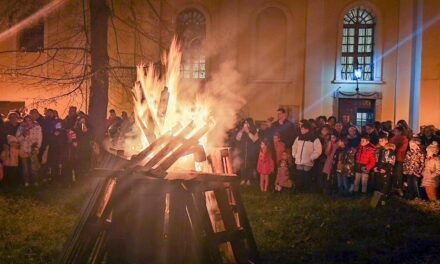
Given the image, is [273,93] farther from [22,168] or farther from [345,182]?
[22,168]

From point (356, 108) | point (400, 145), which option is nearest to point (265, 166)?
point (400, 145)

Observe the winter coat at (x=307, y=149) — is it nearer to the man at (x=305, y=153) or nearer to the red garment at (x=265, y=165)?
the man at (x=305, y=153)

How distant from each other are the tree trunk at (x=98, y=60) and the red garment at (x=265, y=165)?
4310 mm

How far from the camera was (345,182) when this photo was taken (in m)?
11.1

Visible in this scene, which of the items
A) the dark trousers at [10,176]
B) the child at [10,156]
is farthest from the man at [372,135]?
the dark trousers at [10,176]

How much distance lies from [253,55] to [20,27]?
10075 millimetres

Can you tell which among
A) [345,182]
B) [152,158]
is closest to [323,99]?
[345,182]

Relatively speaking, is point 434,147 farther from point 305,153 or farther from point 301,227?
point 301,227

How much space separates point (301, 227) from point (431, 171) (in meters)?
4.00

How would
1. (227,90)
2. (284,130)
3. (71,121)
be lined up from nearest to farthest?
(284,130), (71,121), (227,90)

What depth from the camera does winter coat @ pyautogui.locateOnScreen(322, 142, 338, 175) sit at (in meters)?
11.2

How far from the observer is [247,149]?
39.8 ft

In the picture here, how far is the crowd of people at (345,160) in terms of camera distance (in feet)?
35.5

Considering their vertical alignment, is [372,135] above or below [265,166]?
above
